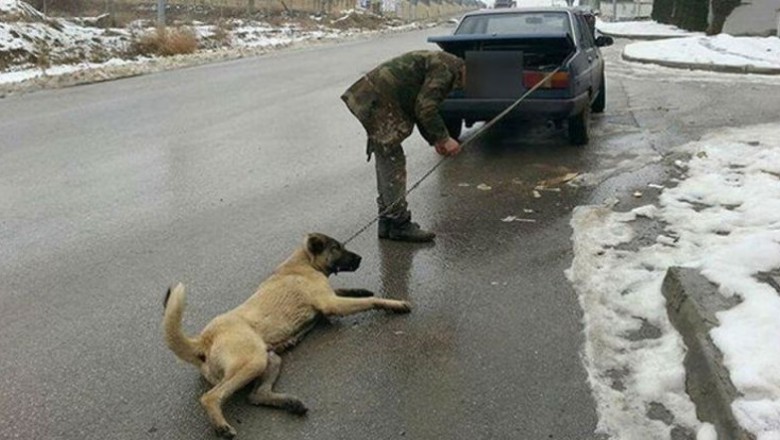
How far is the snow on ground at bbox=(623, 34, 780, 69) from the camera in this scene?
18.3 m

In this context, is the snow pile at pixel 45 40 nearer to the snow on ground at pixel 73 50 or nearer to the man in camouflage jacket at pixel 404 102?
the snow on ground at pixel 73 50

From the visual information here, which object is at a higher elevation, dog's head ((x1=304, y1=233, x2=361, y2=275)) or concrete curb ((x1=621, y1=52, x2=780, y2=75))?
dog's head ((x1=304, y1=233, x2=361, y2=275))

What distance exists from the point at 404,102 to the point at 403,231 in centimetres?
100

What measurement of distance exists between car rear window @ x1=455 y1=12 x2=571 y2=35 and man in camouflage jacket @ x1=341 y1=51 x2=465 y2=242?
3.88 meters

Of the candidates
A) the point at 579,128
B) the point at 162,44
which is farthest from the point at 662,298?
the point at 162,44

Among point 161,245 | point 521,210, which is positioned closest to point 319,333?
point 161,245

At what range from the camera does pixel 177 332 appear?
364 cm

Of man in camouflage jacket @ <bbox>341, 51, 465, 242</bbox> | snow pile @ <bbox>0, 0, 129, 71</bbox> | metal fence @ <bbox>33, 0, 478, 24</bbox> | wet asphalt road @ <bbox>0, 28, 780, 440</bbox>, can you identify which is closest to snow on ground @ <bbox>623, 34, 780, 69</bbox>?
wet asphalt road @ <bbox>0, 28, 780, 440</bbox>

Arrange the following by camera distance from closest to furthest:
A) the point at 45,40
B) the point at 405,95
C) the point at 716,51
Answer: the point at 405,95, the point at 716,51, the point at 45,40

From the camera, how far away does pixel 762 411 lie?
117 inches

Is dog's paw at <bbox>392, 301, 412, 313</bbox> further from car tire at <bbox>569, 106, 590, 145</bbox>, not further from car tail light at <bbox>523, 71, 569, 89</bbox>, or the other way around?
car tire at <bbox>569, 106, 590, 145</bbox>

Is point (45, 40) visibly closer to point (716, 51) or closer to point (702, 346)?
point (716, 51)

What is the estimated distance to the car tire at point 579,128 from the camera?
9126 millimetres

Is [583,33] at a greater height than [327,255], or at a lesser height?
greater
